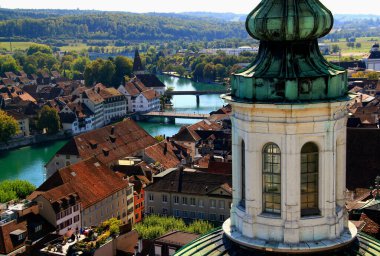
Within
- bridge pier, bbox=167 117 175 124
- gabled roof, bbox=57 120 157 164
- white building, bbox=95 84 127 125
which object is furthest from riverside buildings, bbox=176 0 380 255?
bridge pier, bbox=167 117 175 124

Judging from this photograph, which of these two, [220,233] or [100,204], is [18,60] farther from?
[220,233]

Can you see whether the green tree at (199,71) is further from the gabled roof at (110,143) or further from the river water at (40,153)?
the gabled roof at (110,143)

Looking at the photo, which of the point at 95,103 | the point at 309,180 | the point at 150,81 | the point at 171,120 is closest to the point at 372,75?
the point at 150,81

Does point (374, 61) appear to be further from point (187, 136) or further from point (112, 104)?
point (187, 136)

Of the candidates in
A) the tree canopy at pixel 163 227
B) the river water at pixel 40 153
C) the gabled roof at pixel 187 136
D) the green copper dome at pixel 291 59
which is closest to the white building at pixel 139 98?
the river water at pixel 40 153

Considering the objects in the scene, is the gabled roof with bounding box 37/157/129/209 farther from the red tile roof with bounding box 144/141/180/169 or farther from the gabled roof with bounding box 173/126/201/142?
the gabled roof with bounding box 173/126/201/142

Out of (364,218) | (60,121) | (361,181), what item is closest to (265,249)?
(364,218)
